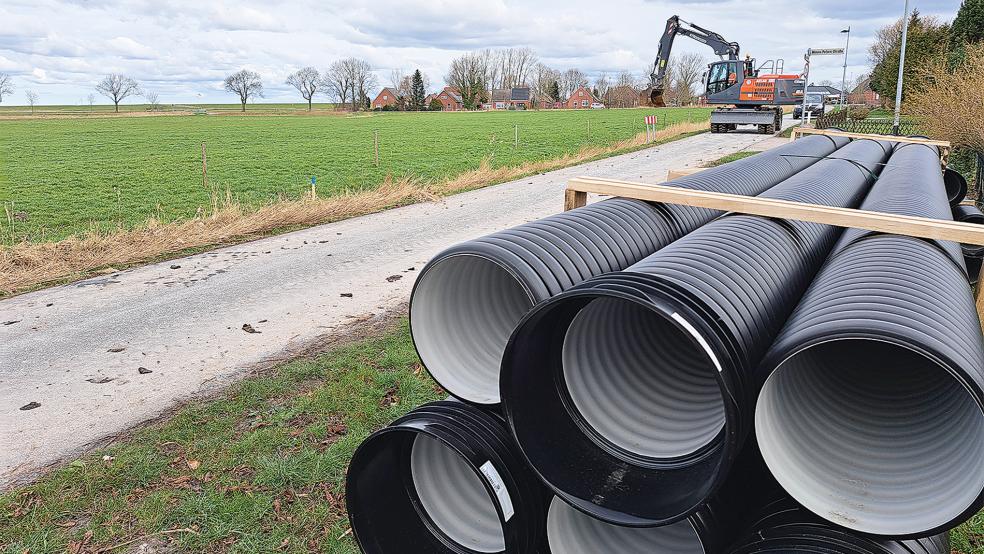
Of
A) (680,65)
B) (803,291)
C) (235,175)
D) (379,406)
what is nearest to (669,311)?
(803,291)

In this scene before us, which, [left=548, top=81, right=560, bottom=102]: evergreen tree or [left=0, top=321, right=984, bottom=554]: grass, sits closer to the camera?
[left=0, top=321, right=984, bottom=554]: grass

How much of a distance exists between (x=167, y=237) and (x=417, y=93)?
94.0m

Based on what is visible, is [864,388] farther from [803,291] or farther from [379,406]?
[379,406]

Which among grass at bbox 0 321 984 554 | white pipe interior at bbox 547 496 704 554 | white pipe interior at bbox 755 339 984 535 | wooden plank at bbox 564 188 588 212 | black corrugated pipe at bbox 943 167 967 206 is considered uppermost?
wooden plank at bbox 564 188 588 212

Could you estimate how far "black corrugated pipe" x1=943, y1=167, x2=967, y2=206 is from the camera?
30.8 ft

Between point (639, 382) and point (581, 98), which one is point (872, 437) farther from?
point (581, 98)

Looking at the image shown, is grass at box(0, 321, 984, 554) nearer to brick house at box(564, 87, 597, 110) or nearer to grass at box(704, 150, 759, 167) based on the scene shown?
grass at box(704, 150, 759, 167)

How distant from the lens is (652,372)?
304 centimetres

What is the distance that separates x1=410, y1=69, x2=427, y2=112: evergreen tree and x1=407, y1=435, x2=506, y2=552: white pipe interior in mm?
99952

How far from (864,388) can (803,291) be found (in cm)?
71

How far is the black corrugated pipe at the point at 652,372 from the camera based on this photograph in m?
2.26

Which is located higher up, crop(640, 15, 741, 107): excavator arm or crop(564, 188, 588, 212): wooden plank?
crop(640, 15, 741, 107): excavator arm

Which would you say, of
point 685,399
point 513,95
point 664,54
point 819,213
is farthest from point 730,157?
point 513,95

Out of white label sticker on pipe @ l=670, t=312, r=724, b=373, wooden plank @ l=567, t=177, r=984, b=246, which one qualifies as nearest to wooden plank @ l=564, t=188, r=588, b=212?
wooden plank @ l=567, t=177, r=984, b=246
